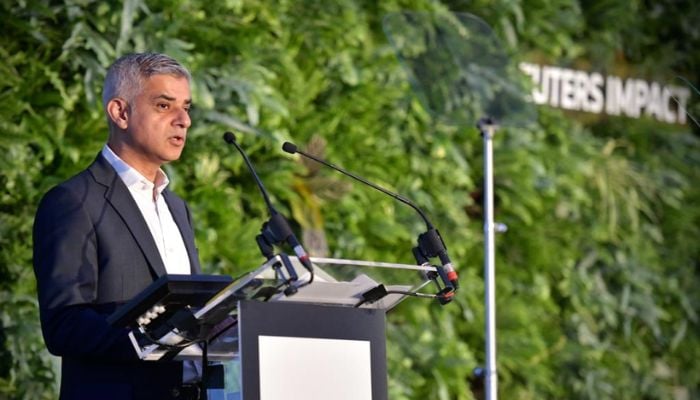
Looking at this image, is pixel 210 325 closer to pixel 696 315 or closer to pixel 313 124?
pixel 313 124

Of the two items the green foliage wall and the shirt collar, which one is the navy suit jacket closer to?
the shirt collar

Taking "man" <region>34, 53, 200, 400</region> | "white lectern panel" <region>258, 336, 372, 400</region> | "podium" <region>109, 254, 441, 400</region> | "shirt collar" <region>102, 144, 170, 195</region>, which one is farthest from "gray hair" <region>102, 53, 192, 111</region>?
"white lectern panel" <region>258, 336, 372, 400</region>

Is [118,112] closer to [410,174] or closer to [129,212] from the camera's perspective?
[129,212]

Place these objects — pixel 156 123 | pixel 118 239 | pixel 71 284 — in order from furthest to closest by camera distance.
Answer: pixel 156 123, pixel 118 239, pixel 71 284

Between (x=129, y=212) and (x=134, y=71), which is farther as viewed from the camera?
(x=134, y=71)

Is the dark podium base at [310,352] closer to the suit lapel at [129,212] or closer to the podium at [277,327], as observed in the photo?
the podium at [277,327]

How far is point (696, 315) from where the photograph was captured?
7.78 meters

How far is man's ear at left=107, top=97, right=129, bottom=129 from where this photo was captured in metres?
3.29

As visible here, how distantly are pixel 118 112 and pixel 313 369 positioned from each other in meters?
0.87

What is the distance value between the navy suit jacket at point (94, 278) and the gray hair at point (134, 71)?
208 mm

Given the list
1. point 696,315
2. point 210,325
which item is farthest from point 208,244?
point 696,315

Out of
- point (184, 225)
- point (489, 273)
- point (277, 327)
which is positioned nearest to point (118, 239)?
point (184, 225)

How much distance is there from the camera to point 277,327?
279cm

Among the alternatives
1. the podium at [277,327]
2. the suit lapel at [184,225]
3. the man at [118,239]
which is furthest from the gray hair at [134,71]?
the podium at [277,327]
